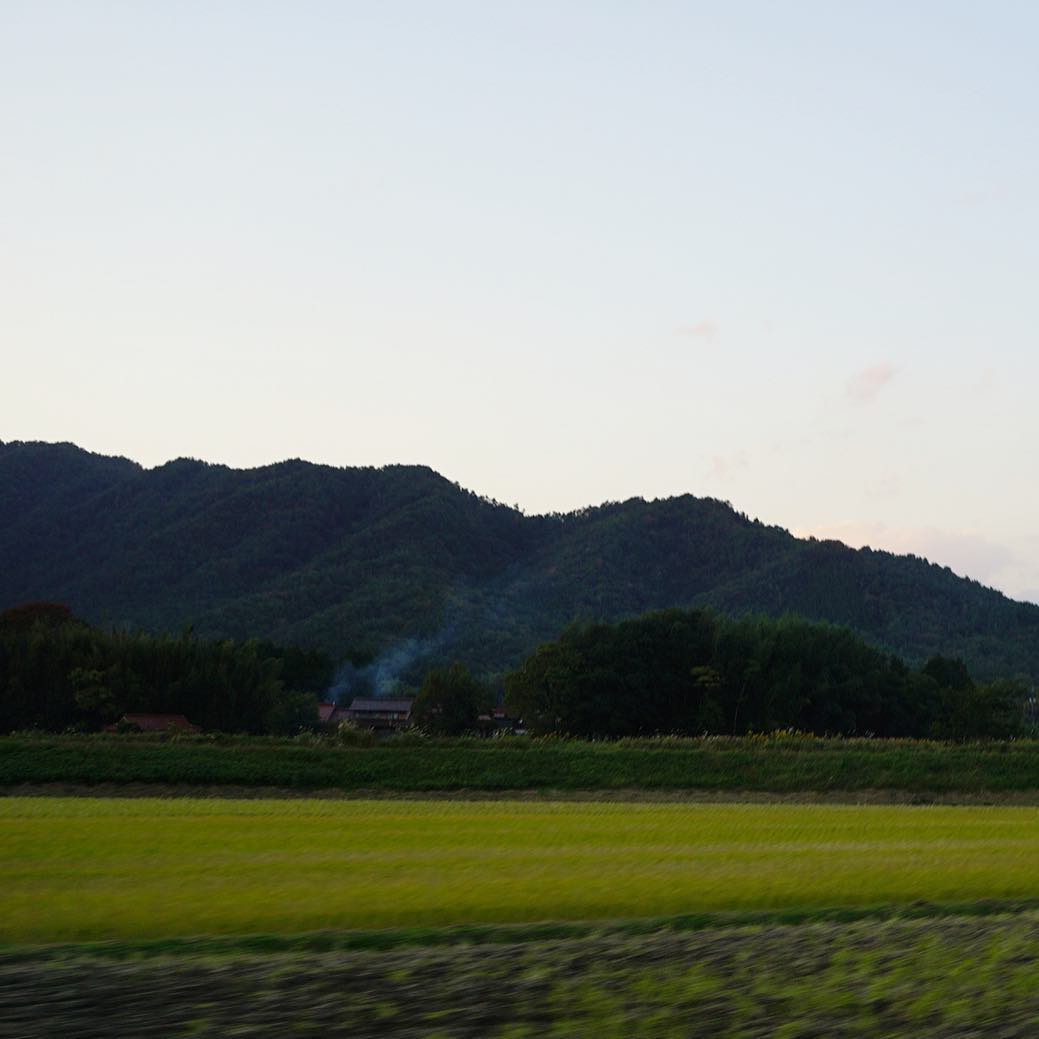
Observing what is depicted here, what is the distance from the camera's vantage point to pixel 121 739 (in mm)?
37062

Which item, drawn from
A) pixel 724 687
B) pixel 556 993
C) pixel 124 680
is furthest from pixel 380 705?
pixel 556 993

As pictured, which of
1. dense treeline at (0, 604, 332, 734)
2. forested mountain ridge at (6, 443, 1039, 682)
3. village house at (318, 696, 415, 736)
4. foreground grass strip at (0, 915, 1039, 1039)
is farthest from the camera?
forested mountain ridge at (6, 443, 1039, 682)

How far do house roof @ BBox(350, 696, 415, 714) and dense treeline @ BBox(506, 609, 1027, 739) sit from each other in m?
37.1

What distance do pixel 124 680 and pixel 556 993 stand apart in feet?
166

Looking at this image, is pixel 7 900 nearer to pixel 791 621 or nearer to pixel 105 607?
pixel 791 621

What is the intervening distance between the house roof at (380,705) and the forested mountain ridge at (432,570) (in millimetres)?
7708

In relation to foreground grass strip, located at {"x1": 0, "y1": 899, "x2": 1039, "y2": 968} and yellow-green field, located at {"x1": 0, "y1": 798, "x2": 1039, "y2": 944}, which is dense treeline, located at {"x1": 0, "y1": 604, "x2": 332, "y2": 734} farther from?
foreground grass strip, located at {"x1": 0, "y1": 899, "x2": 1039, "y2": 968}

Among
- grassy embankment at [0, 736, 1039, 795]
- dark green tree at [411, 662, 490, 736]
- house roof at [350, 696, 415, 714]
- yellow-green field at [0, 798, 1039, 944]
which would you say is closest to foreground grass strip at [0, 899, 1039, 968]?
yellow-green field at [0, 798, 1039, 944]

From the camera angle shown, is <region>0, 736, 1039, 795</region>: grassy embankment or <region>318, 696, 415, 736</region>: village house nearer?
<region>0, 736, 1039, 795</region>: grassy embankment

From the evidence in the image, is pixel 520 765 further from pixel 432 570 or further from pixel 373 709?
pixel 432 570

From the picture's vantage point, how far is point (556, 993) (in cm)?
873

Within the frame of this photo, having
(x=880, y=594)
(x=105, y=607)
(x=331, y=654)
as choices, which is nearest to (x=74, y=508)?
(x=105, y=607)

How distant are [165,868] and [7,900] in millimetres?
2525

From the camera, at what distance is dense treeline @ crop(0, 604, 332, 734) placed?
183ft
